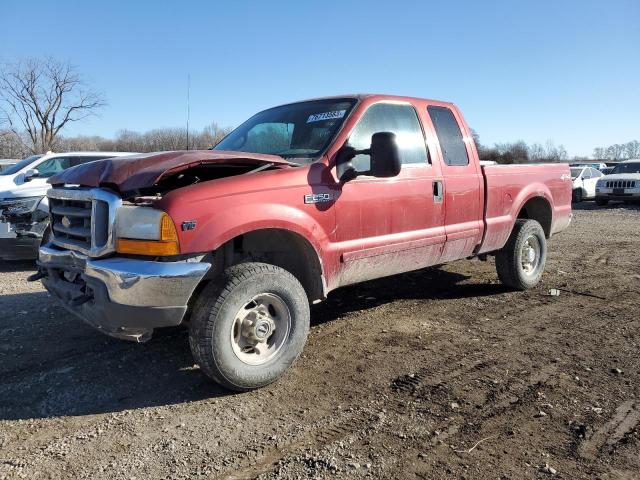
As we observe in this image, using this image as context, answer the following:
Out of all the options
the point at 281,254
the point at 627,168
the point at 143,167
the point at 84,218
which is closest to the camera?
the point at 143,167

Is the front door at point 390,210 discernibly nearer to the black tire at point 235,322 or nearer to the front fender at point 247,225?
the front fender at point 247,225

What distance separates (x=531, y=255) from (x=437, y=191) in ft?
7.50

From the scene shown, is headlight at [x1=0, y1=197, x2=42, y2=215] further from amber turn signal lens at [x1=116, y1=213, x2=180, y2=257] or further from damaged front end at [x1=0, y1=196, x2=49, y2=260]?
amber turn signal lens at [x1=116, y1=213, x2=180, y2=257]

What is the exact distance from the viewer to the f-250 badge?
12.2 feet

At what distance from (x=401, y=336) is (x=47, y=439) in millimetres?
2848

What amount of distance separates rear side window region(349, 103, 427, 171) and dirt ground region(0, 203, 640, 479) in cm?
159

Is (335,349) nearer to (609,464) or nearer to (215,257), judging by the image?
(215,257)

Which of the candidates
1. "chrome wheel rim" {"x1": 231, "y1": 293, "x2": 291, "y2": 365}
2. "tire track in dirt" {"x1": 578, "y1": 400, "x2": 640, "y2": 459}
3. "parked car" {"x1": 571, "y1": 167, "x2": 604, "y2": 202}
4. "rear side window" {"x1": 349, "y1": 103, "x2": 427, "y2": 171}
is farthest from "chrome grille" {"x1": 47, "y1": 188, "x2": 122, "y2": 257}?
"parked car" {"x1": 571, "y1": 167, "x2": 604, "y2": 202}

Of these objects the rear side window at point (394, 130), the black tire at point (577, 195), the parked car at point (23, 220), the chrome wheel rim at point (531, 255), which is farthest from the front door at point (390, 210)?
the black tire at point (577, 195)

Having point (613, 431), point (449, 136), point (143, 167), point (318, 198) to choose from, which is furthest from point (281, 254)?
point (613, 431)

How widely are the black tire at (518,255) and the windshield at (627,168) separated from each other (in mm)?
17018

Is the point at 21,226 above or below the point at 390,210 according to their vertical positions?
below

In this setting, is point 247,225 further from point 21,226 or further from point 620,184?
point 620,184

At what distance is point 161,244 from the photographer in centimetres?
309
